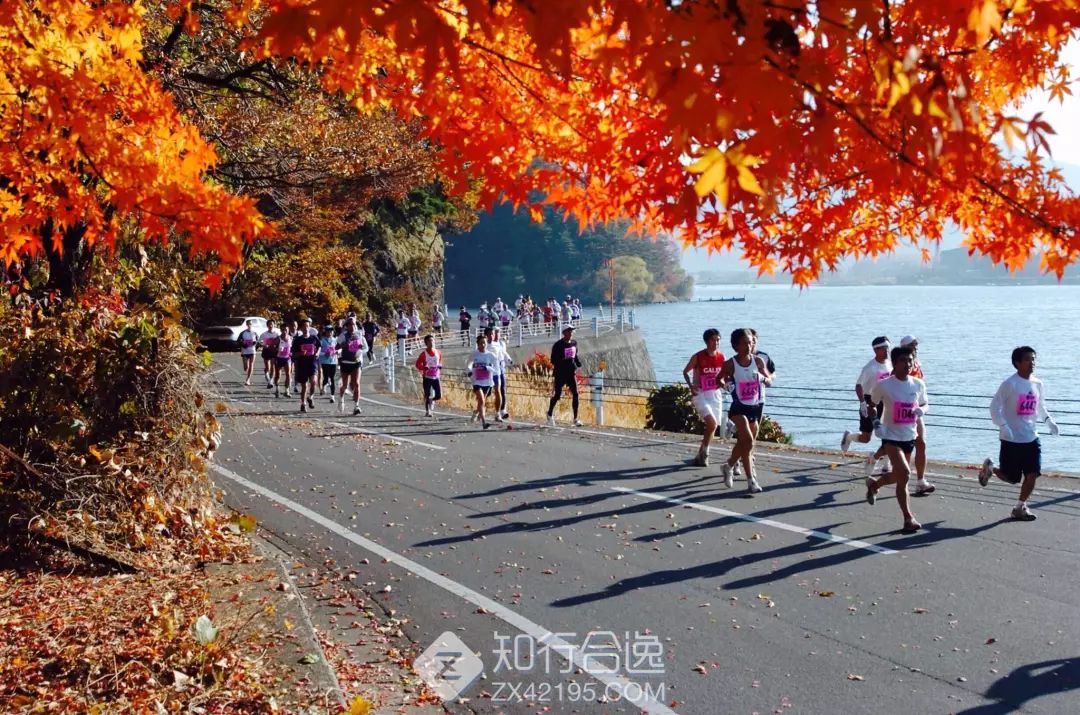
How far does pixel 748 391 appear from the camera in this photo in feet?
34.6

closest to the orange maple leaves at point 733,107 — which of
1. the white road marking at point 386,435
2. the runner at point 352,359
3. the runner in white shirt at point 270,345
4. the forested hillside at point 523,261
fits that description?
the white road marking at point 386,435

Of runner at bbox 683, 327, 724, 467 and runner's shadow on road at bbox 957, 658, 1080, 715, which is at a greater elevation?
runner at bbox 683, 327, 724, 467

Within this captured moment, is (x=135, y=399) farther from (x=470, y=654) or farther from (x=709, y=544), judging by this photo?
(x=709, y=544)

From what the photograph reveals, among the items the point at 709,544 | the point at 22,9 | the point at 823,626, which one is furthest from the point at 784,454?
the point at 22,9

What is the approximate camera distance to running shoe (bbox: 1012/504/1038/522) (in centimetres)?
890

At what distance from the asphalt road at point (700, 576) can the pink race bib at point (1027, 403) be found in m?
1.04

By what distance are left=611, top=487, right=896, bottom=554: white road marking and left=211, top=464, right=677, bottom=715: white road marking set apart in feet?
10.4

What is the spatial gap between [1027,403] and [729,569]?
11.9 ft

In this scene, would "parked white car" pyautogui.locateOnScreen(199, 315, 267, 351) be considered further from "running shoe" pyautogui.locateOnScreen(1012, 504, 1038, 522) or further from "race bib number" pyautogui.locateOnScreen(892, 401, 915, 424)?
"running shoe" pyautogui.locateOnScreen(1012, 504, 1038, 522)

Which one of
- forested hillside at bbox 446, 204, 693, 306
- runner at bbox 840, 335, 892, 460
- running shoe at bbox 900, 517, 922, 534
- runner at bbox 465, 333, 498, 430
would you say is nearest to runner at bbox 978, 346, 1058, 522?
running shoe at bbox 900, 517, 922, 534

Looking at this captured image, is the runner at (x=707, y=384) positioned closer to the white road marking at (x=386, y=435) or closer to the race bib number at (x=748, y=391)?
the race bib number at (x=748, y=391)

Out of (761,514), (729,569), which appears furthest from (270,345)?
(729,569)

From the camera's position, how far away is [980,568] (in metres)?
7.34

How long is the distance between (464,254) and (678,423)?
11817 centimetres
